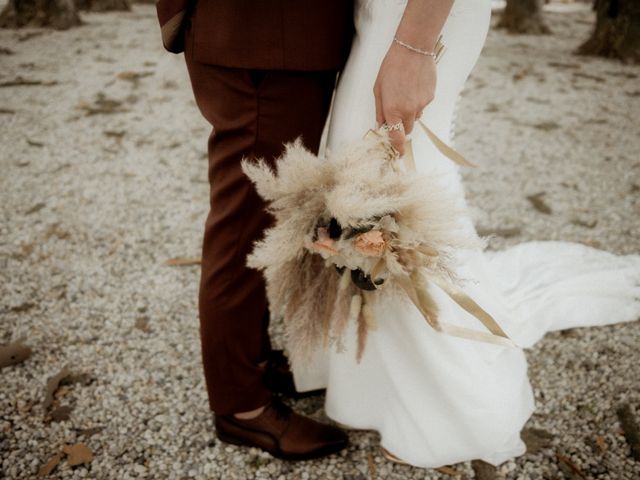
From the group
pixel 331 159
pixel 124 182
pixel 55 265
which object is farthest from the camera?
pixel 124 182

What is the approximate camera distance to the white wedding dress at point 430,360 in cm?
126

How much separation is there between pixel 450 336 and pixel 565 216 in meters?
1.88

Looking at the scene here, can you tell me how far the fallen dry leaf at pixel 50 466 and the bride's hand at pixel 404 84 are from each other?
151cm

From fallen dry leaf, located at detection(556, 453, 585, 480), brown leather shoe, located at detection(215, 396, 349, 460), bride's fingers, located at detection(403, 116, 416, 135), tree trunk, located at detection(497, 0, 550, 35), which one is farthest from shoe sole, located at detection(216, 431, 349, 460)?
tree trunk, located at detection(497, 0, 550, 35)

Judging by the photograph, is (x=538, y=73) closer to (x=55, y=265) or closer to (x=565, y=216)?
(x=565, y=216)

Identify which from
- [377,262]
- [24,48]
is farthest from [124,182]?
[24,48]

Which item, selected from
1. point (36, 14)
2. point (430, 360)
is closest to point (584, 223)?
point (430, 360)

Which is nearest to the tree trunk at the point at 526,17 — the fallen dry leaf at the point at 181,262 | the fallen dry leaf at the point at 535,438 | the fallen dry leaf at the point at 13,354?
the fallen dry leaf at the point at 181,262

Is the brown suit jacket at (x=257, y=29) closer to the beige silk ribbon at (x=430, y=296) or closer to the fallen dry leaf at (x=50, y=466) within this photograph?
the beige silk ribbon at (x=430, y=296)

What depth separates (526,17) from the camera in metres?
7.56

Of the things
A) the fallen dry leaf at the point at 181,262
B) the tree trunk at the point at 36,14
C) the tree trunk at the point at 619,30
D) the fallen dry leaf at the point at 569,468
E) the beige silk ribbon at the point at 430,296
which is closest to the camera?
the beige silk ribbon at the point at 430,296

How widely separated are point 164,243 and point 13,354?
3.25 ft

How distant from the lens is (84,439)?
165 centimetres

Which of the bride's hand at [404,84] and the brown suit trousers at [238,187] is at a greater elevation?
the bride's hand at [404,84]
